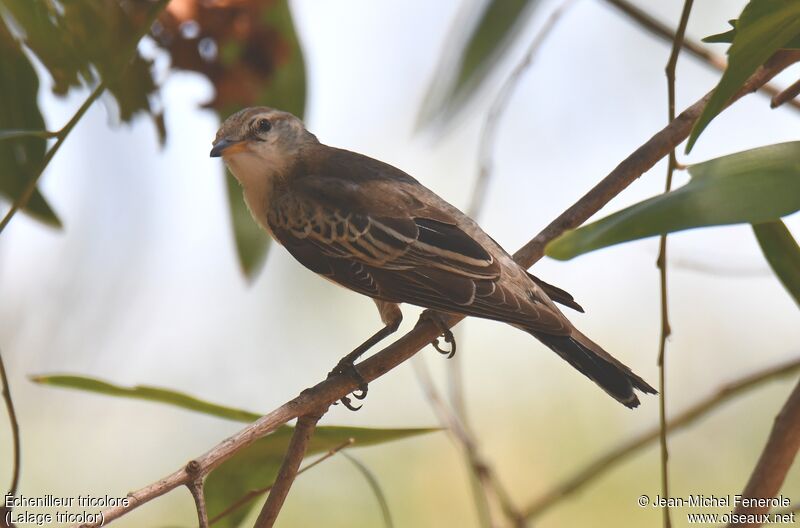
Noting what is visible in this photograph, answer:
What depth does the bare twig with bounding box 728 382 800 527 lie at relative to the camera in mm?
2193

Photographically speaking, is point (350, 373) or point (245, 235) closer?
point (350, 373)

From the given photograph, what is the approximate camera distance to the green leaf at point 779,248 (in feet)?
7.82

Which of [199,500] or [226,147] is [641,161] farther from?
[226,147]

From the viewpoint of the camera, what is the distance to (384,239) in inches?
136

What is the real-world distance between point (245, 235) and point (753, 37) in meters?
2.50

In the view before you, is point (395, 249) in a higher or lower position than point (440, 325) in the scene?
higher

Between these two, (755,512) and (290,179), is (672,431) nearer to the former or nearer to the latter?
(755,512)

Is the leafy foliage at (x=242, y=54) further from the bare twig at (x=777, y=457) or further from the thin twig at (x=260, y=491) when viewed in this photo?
the bare twig at (x=777, y=457)

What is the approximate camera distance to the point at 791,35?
75.0 inches

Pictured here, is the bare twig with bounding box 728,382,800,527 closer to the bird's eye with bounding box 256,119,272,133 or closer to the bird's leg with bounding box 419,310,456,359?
the bird's leg with bounding box 419,310,456,359

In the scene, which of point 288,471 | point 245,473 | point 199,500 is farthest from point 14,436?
point 245,473

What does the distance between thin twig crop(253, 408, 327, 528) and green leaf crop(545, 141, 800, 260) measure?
0.89m

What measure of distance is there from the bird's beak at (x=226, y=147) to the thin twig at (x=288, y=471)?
1.46 meters

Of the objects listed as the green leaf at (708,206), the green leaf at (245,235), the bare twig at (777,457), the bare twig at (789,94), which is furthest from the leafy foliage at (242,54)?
the bare twig at (777,457)
